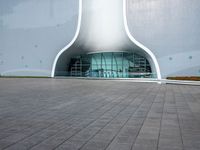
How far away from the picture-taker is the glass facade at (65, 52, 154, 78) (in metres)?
27.7

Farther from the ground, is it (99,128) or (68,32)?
(68,32)

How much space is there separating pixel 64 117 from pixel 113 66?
23938mm

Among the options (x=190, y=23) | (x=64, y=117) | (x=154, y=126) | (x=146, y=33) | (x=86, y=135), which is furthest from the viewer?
(x=146, y=33)

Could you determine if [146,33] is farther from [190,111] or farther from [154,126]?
[154,126]

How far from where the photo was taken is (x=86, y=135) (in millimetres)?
4848

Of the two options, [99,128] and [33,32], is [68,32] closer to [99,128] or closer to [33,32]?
[33,32]

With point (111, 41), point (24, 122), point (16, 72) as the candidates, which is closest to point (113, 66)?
point (111, 41)

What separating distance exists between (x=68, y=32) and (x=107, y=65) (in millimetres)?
6880

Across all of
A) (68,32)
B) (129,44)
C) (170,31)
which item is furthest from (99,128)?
(68,32)

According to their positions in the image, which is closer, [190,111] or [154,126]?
[154,126]

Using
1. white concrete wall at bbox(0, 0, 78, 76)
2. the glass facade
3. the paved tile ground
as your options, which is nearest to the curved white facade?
white concrete wall at bbox(0, 0, 78, 76)

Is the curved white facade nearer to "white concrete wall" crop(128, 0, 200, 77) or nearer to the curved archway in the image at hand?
"white concrete wall" crop(128, 0, 200, 77)

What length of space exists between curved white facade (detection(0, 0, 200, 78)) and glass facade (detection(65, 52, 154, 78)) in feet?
13.4

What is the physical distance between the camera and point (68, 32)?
26688 mm
